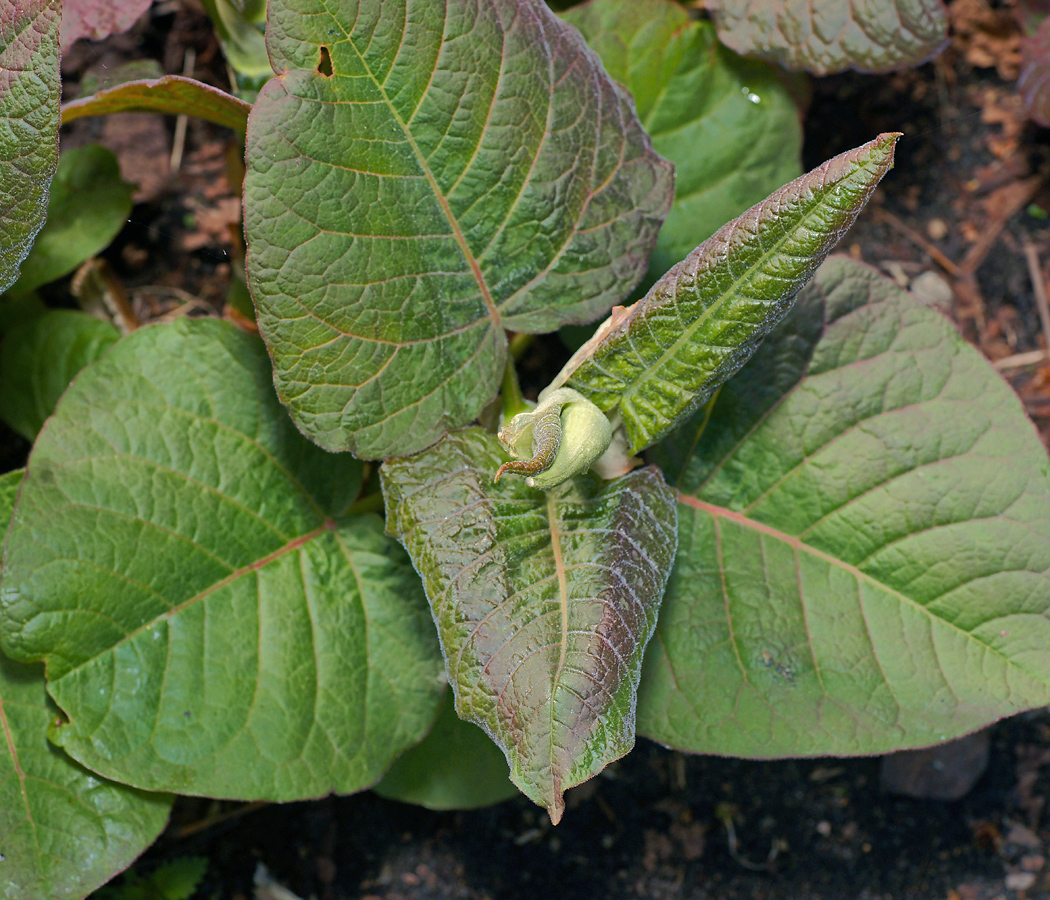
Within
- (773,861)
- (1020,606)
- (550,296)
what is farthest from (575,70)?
(773,861)

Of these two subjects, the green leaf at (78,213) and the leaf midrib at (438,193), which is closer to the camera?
the leaf midrib at (438,193)

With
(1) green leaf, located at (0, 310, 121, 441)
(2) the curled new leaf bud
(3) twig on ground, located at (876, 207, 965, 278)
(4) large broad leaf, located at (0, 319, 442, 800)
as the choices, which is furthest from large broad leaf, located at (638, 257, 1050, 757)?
(1) green leaf, located at (0, 310, 121, 441)

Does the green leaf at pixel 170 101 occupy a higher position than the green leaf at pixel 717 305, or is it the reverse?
the green leaf at pixel 170 101

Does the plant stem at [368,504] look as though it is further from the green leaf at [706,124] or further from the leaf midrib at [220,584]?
the green leaf at [706,124]

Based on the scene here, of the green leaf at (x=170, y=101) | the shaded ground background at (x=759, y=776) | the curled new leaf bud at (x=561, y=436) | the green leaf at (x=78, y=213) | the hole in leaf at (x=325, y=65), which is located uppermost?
the hole in leaf at (x=325, y=65)

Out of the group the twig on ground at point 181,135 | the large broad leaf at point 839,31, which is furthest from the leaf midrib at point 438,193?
the twig on ground at point 181,135

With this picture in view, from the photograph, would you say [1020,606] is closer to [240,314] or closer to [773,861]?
[773,861]
